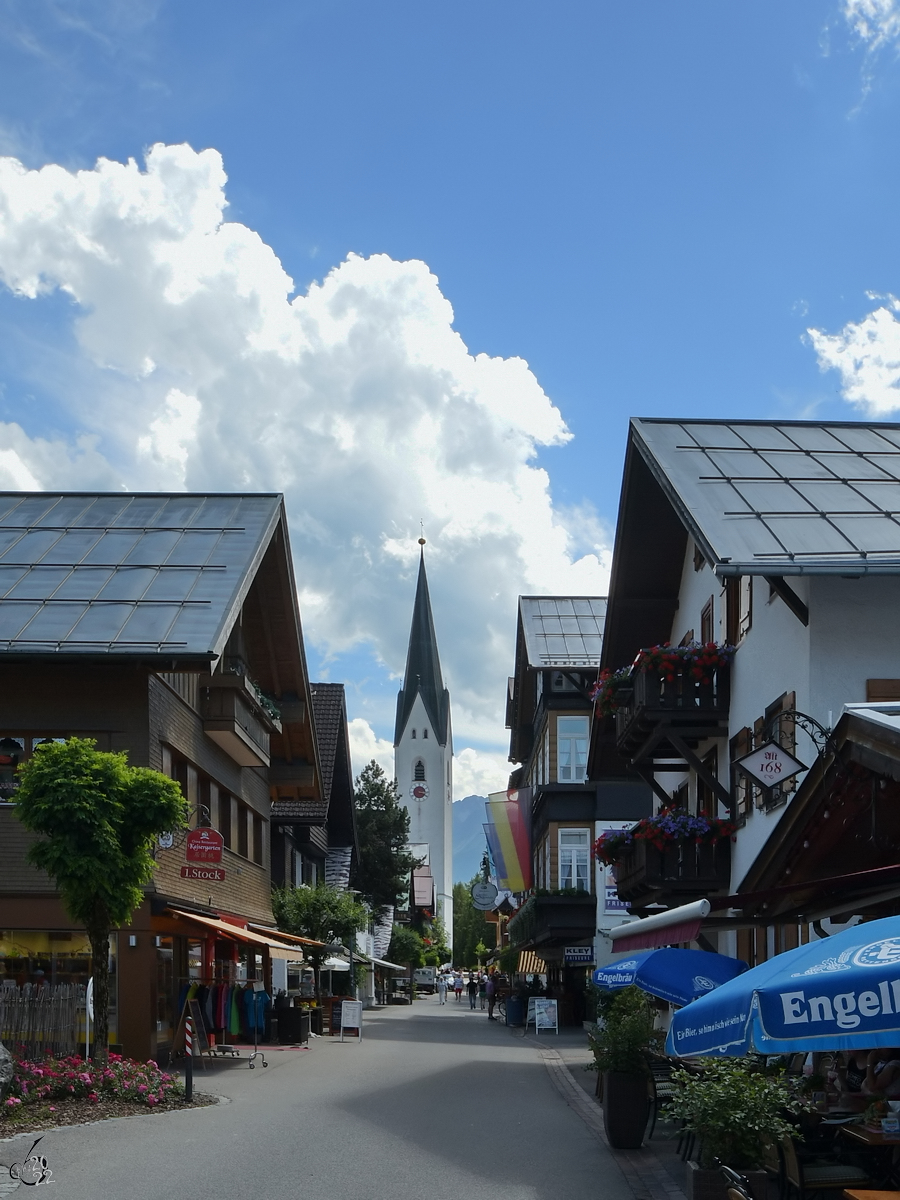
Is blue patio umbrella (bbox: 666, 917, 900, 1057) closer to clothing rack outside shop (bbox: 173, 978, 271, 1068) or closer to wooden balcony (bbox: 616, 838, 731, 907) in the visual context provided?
wooden balcony (bbox: 616, 838, 731, 907)

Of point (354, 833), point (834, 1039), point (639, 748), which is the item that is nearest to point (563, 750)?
point (354, 833)

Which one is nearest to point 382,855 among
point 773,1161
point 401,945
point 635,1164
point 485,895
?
point 401,945

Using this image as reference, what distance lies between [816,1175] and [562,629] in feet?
128

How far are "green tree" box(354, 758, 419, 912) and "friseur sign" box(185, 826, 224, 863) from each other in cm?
4635

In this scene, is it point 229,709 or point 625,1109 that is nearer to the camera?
point 625,1109

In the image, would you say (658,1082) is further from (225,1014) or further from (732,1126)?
(225,1014)

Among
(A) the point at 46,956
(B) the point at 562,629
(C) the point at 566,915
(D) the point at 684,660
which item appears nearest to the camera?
(D) the point at 684,660

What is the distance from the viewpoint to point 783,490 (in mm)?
19938

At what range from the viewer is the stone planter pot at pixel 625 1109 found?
1410 centimetres

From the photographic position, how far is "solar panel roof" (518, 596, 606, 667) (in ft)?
152

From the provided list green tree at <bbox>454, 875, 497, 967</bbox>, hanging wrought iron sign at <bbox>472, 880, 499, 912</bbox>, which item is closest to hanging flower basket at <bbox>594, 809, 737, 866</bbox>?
hanging wrought iron sign at <bbox>472, 880, 499, 912</bbox>

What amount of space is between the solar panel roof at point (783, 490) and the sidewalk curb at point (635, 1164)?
6.45 metres

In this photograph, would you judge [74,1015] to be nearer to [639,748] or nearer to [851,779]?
[639,748]

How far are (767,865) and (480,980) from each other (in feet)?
209
